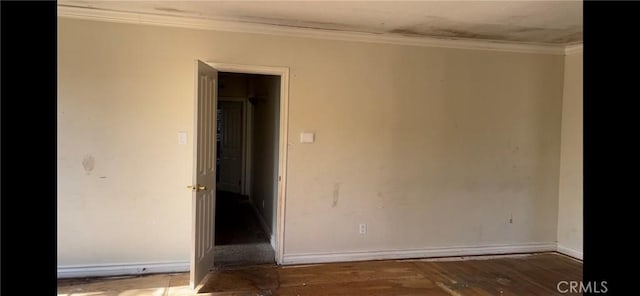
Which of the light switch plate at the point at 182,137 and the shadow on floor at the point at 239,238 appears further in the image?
the shadow on floor at the point at 239,238

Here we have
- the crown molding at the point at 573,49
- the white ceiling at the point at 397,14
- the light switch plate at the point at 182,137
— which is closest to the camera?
the white ceiling at the point at 397,14

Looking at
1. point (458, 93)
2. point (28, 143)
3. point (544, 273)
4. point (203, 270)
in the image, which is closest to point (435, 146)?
point (458, 93)

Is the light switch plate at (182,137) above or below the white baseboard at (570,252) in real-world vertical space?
above

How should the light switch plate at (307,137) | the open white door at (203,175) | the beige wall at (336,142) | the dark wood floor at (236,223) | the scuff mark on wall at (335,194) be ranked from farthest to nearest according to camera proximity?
the dark wood floor at (236,223) < the scuff mark on wall at (335,194) < the light switch plate at (307,137) < the beige wall at (336,142) < the open white door at (203,175)

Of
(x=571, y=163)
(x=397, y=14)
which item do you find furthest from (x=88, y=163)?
(x=571, y=163)

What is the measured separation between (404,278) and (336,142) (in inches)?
55.2

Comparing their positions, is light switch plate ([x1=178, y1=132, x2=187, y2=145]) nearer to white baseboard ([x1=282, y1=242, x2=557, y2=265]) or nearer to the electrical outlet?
white baseboard ([x1=282, y1=242, x2=557, y2=265])

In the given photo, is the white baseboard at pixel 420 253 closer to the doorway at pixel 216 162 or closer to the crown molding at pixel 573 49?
the doorway at pixel 216 162

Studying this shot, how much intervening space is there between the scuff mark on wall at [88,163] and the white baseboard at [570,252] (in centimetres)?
486

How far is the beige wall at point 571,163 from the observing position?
13.7 ft

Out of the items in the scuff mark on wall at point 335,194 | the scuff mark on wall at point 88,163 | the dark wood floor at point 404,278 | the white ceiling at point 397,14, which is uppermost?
the white ceiling at point 397,14

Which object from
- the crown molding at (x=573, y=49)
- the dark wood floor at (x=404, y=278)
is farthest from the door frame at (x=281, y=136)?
the crown molding at (x=573, y=49)

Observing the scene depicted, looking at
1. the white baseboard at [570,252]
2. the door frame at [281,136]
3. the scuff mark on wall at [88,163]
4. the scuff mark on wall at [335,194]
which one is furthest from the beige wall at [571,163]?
the scuff mark on wall at [88,163]
